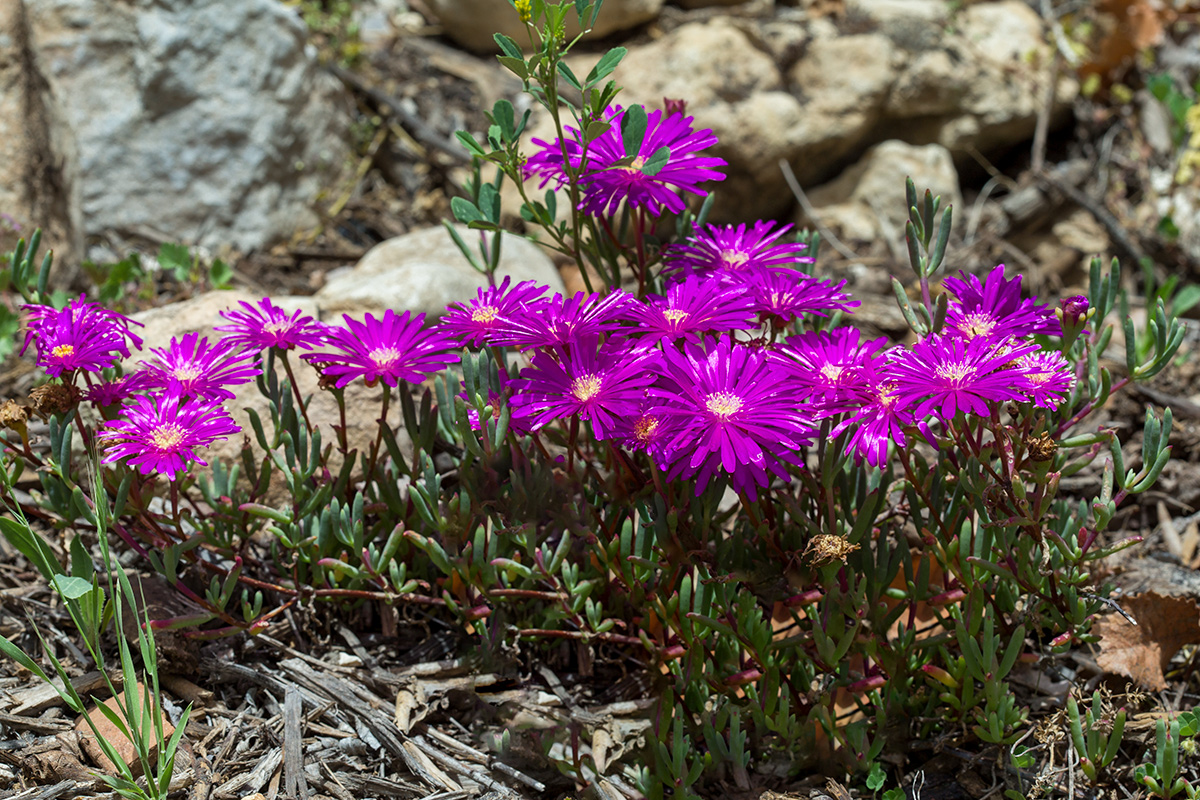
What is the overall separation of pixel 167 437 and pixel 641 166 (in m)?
0.98

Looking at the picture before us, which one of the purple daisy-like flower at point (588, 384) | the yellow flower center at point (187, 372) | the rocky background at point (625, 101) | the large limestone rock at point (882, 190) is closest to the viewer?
the purple daisy-like flower at point (588, 384)

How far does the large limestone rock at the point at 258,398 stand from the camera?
7.65ft

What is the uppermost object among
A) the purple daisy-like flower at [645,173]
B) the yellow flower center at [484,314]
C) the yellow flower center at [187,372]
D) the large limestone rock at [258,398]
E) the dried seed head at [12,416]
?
the purple daisy-like flower at [645,173]

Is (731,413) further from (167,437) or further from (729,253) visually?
(167,437)

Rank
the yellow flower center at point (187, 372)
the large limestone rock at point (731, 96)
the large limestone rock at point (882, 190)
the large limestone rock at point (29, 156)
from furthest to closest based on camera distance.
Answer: the large limestone rock at point (882, 190) < the large limestone rock at point (731, 96) < the large limestone rock at point (29, 156) < the yellow flower center at point (187, 372)

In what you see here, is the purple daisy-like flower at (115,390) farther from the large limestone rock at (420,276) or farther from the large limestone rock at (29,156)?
the large limestone rock at (29,156)

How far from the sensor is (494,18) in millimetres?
4832

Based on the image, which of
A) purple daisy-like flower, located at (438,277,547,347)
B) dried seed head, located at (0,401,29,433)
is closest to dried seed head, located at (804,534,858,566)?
purple daisy-like flower, located at (438,277,547,347)

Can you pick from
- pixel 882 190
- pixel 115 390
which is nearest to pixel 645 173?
pixel 115 390

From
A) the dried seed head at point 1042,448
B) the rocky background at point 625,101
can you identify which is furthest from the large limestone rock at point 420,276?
the dried seed head at point 1042,448

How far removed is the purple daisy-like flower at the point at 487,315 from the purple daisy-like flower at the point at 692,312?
0.72 feet

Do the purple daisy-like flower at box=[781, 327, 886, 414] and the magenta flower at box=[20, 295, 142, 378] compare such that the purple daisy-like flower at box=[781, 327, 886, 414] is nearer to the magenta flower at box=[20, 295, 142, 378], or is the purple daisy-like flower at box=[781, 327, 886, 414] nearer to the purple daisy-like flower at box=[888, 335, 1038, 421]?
the purple daisy-like flower at box=[888, 335, 1038, 421]

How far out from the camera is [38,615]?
209cm

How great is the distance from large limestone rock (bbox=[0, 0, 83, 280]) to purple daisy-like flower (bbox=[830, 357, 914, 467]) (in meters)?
2.81
